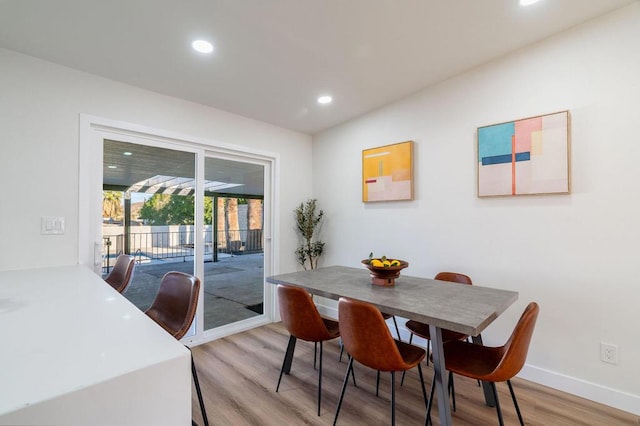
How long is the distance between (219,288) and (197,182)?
6.77 feet

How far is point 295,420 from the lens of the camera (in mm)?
1883

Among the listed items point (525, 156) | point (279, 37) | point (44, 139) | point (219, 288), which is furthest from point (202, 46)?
point (219, 288)

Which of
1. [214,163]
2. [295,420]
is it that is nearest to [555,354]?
[295,420]

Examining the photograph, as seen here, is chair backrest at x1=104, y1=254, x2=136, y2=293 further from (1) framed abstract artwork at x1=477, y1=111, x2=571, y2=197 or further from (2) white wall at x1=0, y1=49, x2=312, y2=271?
(1) framed abstract artwork at x1=477, y1=111, x2=571, y2=197

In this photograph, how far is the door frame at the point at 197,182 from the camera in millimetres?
2375

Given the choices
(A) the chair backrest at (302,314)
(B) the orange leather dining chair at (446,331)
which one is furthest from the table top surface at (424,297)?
(B) the orange leather dining chair at (446,331)

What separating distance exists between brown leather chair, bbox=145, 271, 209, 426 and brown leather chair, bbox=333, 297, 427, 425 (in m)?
0.86

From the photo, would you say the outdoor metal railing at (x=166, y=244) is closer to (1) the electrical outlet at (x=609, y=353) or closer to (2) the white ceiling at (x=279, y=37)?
(2) the white ceiling at (x=279, y=37)

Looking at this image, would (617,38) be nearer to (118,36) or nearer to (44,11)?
(118,36)

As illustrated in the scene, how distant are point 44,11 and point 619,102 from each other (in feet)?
12.2

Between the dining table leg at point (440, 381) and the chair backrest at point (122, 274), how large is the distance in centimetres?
209

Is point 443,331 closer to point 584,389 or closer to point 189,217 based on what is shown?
point 584,389

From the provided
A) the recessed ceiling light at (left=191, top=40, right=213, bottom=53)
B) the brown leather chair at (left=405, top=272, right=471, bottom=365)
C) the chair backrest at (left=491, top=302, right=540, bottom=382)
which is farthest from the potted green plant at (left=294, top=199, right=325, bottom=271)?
the chair backrest at (left=491, top=302, right=540, bottom=382)

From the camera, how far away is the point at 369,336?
1.58 metres
